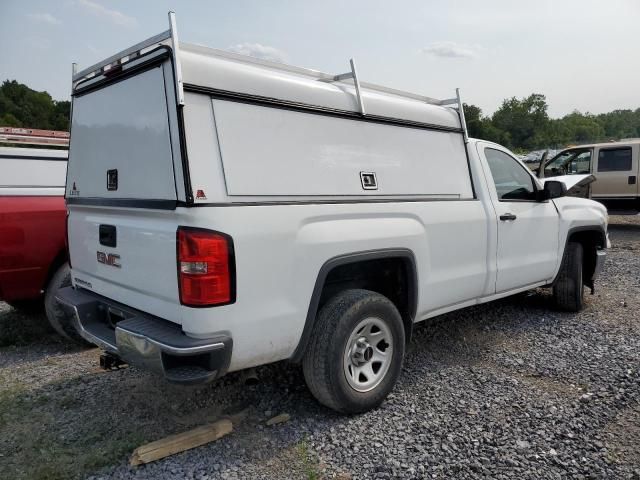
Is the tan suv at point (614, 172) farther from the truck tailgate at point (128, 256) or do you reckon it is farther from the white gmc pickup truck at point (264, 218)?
the truck tailgate at point (128, 256)

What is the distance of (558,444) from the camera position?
3.01 metres

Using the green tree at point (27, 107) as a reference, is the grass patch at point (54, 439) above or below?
below

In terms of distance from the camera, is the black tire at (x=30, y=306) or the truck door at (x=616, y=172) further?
the truck door at (x=616, y=172)

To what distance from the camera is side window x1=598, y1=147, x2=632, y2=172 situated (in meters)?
12.5

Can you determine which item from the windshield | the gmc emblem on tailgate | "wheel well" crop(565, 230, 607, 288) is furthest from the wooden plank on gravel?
the windshield

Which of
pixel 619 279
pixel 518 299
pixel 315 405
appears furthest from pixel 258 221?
pixel 619 279

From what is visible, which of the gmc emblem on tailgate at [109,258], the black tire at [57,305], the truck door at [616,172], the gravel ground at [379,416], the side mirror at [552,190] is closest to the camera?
the gravel ground at [379,416]

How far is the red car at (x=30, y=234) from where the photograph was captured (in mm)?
4383

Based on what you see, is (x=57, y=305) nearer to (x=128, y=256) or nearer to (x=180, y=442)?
(x=128, y=256)

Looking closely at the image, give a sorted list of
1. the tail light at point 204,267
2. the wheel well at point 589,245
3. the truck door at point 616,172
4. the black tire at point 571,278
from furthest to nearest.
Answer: the truck door at point 616,172 → the wheel well at point 589,245 → the black tire at point 571,278 → the tail light at point 204,267

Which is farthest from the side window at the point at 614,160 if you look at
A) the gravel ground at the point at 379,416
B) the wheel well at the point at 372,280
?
the wheel well at the point at 372,280

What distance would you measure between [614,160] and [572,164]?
48.0 inches

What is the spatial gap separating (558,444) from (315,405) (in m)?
1.53

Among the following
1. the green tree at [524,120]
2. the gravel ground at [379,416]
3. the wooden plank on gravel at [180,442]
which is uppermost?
the green tree at [524,120]
